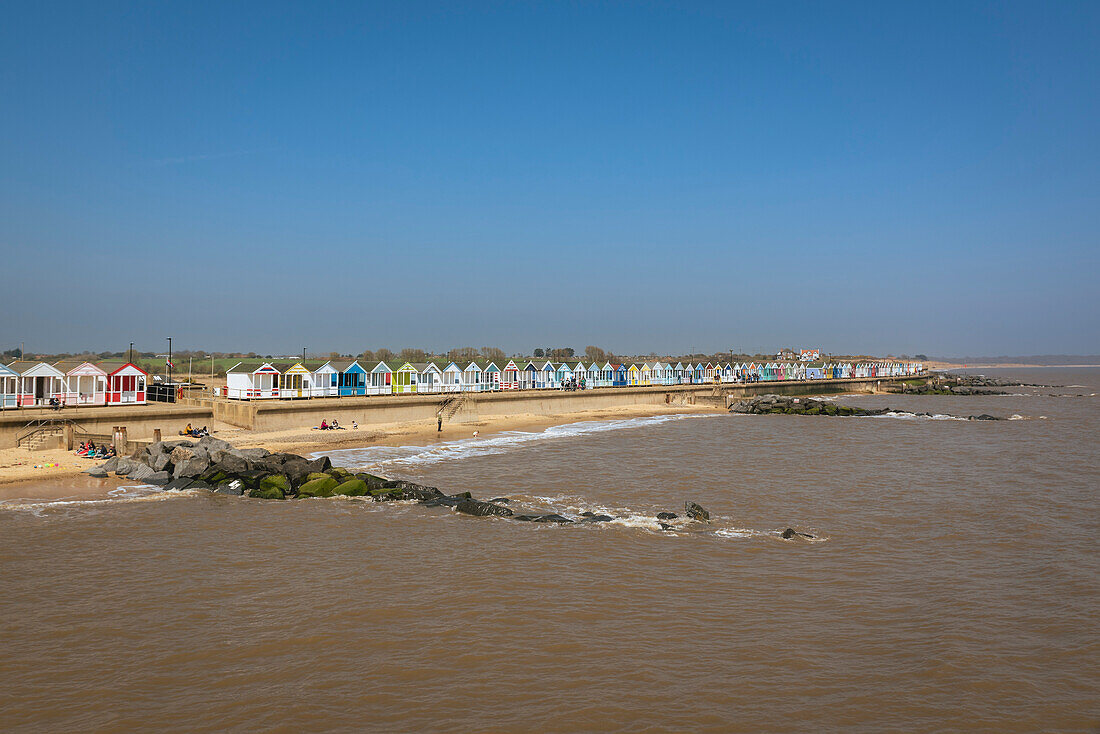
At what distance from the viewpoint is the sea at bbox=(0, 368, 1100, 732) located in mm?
8609

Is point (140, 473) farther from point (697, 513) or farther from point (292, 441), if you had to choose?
point (697, 513)

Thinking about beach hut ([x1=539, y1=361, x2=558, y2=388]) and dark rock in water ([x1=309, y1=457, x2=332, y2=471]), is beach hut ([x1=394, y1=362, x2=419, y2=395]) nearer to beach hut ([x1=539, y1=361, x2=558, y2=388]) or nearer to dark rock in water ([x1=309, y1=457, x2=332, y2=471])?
beach hut ([x1=539, y1=361, x2=558, y2=388])

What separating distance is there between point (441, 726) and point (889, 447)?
3480cm

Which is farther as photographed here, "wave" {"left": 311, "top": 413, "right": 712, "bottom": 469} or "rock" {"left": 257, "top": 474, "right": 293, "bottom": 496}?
"wave" {"left": 311, "top": 413, "right": 712, "bottom": 469}

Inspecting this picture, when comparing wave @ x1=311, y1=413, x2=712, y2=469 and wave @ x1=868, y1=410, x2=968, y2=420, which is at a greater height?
wave @ x1=311, y1=413, x2=712, y2=469

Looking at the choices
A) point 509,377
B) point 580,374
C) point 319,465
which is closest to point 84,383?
point 319,465

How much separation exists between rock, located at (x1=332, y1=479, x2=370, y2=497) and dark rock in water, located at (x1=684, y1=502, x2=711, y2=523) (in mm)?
10101

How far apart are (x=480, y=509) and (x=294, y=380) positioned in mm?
27767

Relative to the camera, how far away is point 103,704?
28.1 ft

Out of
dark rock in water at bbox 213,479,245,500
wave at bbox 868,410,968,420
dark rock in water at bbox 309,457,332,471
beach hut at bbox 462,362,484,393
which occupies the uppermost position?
beach hut at bbox 462,362,484,393

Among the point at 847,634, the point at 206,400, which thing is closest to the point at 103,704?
the point at 847,634

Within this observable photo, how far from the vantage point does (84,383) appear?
34.7 metres

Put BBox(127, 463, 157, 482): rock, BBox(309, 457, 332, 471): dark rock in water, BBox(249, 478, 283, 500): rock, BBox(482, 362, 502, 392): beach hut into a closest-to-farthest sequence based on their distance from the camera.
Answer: BBox(249, 478, 283, 500): rock, BBox(127, 463, 157, 482): rock, BBox(309, 457, 332, 471): dark rock in water, BBox(482, 362, 502, 392): beach hut

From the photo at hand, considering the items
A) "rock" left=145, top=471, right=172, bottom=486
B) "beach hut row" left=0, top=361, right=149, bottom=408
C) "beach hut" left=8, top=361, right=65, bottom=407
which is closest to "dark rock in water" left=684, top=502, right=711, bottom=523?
"rock" left=145, top=471, right=172, bottom=486
